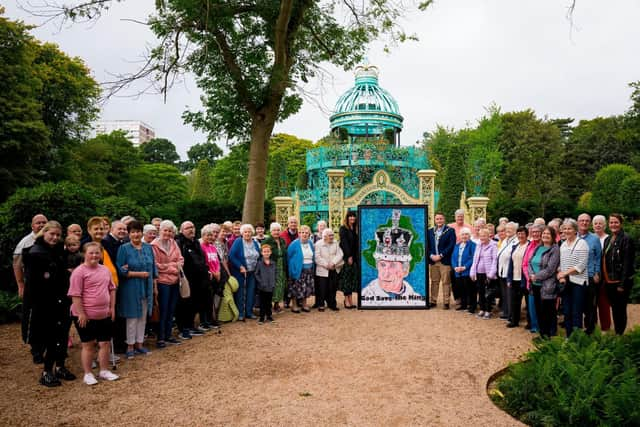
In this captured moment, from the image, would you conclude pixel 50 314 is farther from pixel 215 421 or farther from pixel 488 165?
pixel 488 165

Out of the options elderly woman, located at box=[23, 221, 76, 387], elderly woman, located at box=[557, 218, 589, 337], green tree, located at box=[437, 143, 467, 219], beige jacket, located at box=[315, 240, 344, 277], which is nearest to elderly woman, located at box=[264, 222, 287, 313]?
beige jacket, located at box=[315, 240, 344, 277]

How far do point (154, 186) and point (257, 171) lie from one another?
28.9m

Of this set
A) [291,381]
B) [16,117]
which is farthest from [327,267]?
[16,117]

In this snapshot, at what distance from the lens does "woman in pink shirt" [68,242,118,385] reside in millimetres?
5035

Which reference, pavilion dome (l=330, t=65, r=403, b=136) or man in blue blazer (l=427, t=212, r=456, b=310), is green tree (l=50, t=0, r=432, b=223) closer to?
man in blue blazer (l=427, t=212, r=456, b=310)

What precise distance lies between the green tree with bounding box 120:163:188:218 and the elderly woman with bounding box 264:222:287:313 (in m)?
21.3

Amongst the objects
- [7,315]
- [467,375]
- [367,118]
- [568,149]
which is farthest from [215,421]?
[568,149]

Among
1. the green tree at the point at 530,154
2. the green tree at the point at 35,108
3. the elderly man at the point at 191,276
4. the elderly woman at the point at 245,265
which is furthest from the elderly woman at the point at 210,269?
the green tree at the point at 530,154

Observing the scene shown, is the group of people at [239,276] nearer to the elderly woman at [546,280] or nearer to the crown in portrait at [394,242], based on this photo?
the elderly woman at [546,280]

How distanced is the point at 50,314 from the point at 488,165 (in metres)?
39.5

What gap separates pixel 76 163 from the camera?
1069 inches

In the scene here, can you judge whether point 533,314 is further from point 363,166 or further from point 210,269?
point 363,166

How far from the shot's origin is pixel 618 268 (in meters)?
6.93

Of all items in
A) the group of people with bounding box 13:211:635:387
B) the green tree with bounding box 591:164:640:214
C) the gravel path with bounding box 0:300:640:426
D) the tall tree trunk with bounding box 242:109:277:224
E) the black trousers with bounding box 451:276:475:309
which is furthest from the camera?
the green tree with bounding box 591:164:640:214
